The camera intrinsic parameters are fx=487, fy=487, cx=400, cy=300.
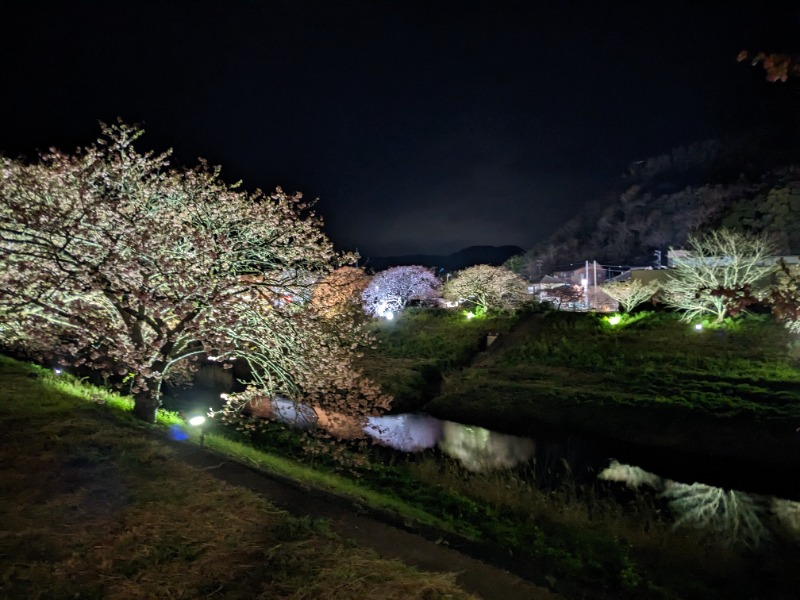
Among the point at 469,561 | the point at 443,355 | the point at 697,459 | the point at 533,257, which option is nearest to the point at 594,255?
the point at 533,257

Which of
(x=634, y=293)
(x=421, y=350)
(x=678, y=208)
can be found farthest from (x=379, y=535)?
(x=678, y=208)

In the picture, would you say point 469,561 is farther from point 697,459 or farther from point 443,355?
point 443,355

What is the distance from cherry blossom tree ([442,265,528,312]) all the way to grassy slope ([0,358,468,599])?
129ft

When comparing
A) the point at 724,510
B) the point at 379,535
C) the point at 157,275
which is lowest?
the point at 724,510

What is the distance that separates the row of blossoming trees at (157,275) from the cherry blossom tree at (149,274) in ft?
0.10

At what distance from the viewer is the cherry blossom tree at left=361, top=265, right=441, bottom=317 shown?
49125 mm

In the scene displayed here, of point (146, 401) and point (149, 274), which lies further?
point (146, 401)

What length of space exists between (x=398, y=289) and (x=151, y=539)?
150ft

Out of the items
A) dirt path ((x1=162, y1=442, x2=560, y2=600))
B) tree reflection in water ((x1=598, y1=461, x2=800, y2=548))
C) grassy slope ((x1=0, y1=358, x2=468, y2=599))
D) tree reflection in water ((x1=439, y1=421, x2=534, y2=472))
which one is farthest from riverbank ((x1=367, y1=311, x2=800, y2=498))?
grassy slope ((x1=0, y1=358, x2=468, y2=599))

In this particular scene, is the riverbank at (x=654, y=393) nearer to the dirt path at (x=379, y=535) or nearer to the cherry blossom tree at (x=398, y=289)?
the dirt path at (x=379, y=535)

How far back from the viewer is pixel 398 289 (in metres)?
49.9

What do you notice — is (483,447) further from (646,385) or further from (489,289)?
(489,289)

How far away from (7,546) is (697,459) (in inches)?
827

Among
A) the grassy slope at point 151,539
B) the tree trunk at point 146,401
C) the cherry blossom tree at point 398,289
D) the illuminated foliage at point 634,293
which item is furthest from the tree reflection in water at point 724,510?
the cherry blossom tree at point 398,289
